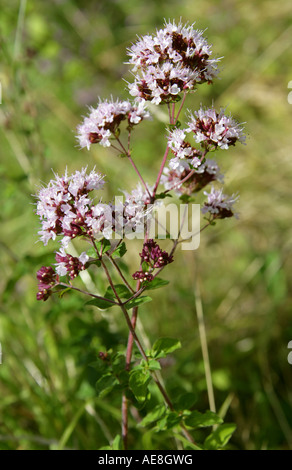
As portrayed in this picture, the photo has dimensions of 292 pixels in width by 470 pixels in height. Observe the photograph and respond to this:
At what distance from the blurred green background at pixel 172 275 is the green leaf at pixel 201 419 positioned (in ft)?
0.61

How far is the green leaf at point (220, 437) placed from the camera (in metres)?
1.34

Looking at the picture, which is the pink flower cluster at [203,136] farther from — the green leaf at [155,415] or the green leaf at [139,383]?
the green leaf at [155,415]

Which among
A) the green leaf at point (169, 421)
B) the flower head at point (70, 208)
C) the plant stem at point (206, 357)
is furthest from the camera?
the plant stem at point (206, 357)

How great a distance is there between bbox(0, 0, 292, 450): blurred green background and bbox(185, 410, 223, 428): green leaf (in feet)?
0.61

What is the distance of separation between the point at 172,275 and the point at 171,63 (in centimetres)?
162

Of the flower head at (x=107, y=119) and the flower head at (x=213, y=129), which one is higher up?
the flower head at (x=107, y=119)

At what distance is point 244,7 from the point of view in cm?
436

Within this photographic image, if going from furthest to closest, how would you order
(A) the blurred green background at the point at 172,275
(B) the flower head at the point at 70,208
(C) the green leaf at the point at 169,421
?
(A) the blurred green background at the point at 172,275 < (C) the green leaf at the point at 169,421 < (B) the flower head at the point at 70,208

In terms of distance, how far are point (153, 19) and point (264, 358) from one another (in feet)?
12.6

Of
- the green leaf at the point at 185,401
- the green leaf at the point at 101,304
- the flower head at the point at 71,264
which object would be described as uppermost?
the flower head at the point at 71,264

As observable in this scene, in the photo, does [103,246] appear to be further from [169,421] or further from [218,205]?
[169,421]

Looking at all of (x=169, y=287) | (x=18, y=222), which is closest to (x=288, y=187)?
(x=169, y=287)

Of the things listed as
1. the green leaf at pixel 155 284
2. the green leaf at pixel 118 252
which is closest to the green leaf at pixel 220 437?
the green leaf at pixel 155 284

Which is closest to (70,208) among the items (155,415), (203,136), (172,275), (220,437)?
(203,136)
